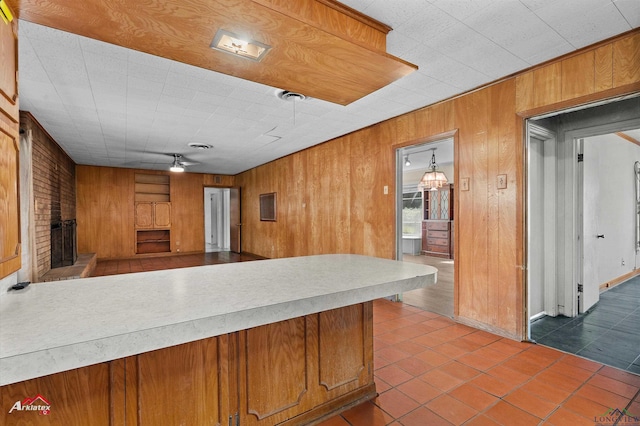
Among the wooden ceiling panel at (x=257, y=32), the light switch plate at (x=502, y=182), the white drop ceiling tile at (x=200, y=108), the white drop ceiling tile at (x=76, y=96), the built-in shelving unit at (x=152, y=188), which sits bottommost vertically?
the light switch plate at (x=502, y=182)

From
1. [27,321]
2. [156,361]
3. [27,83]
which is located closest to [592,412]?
[156,361]

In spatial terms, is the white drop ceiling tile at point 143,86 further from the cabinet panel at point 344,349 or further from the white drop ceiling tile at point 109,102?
the cabinet panel at point 344,349

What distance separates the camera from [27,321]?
102 centimetres

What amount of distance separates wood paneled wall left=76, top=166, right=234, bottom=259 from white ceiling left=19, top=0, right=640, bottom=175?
2914mm

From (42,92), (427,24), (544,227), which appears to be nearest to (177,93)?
(42,92)

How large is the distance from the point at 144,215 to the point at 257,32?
866 centimetres

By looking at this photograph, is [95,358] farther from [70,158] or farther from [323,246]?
[70,158]

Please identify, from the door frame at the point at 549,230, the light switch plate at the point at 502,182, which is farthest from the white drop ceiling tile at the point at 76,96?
the door frame at the point at 549,230

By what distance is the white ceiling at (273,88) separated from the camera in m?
2.11

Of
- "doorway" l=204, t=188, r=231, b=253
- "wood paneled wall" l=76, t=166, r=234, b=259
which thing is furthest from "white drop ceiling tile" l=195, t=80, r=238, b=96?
"doorway" l=204, t=188, r=231, b=253

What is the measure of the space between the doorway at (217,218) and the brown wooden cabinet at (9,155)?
9.50 m

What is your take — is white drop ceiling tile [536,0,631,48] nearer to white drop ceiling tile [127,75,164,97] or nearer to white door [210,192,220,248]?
white drop ceiling tile [127,75,164,97]

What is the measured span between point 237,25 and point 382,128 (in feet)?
10.2

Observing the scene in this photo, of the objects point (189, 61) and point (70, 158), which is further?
point (70, 158)
